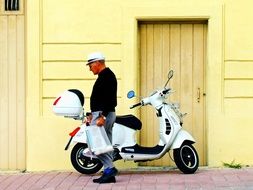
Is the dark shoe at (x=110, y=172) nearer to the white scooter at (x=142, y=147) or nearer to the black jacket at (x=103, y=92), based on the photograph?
the white scooter at (x=142, y=147)

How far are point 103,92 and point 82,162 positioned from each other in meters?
1.48

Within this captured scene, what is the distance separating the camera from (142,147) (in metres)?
10.3

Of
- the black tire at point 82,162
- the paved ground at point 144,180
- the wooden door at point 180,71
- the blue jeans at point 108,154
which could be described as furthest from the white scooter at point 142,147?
the wooden door at point 180,71

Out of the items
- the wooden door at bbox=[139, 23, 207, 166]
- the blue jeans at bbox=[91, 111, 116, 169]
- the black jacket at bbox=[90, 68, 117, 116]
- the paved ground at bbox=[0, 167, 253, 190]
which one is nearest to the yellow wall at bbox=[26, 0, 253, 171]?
the wooden door at bbox=[139, 23, 207, 166]

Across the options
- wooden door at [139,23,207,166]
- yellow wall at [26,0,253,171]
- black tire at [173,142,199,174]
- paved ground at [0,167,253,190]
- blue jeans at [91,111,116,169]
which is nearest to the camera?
paved ground at [0,167,253,190]

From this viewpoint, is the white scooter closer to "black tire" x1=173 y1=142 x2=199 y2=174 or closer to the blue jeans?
"black tire" x1=173 y1=142 x2=199 y2=174

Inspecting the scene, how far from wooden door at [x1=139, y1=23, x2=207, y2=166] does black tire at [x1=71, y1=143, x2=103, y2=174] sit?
1.22 metres

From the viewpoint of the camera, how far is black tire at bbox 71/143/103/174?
33.5ft

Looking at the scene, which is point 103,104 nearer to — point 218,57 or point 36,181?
point 36,181

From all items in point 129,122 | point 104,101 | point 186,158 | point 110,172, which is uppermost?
point 104,101

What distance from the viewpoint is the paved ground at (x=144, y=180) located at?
913cm

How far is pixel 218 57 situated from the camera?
11.0 metres

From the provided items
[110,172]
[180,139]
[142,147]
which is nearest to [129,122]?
[142,147]

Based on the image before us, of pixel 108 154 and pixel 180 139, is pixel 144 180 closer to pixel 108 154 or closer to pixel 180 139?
pixel 108 154
